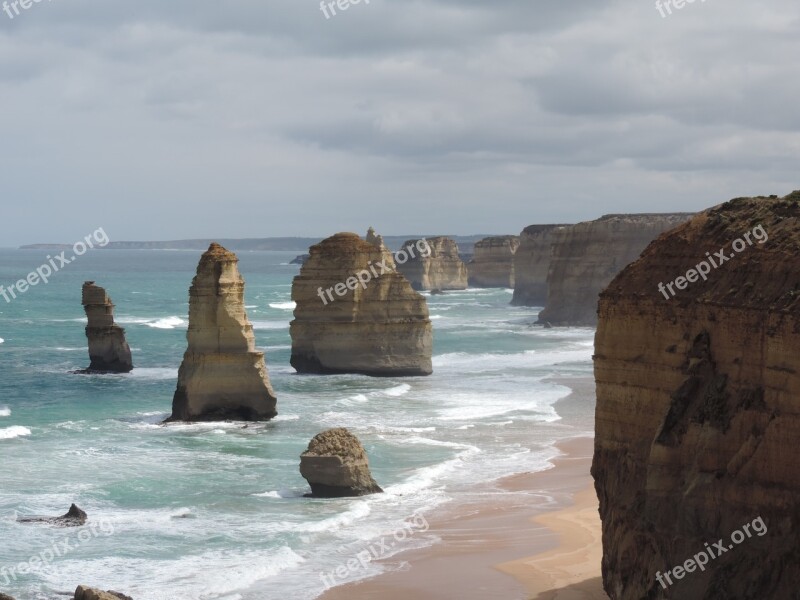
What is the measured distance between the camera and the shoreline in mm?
21266

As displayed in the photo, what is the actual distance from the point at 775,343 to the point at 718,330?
1.25 metres

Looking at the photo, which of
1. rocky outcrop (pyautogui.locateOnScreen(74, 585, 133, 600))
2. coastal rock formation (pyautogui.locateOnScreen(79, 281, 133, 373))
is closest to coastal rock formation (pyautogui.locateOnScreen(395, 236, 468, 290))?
coastal rock formation (pyautogui.locateOnScreen(79, 281, 133, 373))

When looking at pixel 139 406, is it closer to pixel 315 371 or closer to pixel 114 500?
pixel 315 371

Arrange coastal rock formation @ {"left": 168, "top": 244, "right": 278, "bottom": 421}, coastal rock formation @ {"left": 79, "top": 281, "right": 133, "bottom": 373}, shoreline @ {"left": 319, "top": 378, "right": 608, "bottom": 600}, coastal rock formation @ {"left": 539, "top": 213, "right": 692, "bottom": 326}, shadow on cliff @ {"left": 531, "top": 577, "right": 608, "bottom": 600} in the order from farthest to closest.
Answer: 1. coastal rock formation @ {"left": 539, "top": 213, "right": 692, "bottom": 326}
2. coastal rock formation @ {"left": 79, "top": 281, "right": 133, "bottom": 373}
3. coastal rock formation @ {"left": 168, "top": 244, "right": 278, "bottom": 421}
4. shoreline @ {"left": 319, "top": 378, "right": 608, "bottom": 600}
5. shadow on cliff @ {"left": 531, "top": 577, "right": 608, "bottom": 600}

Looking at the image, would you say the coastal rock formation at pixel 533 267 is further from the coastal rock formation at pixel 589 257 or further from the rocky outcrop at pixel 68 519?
the rocky outcrop at pixel 68 519

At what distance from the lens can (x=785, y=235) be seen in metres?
16.1

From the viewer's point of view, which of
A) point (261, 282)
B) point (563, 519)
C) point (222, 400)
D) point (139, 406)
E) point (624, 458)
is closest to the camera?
point (624, 458)

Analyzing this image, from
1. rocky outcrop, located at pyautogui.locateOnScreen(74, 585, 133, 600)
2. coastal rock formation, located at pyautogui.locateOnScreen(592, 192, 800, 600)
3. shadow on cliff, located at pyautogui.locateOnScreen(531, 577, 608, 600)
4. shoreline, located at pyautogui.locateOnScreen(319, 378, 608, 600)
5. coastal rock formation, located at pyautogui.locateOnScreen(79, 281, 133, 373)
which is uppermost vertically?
coastal rock formation, located at pyautogui.locateOnScreen(592, 192, 800, 600)

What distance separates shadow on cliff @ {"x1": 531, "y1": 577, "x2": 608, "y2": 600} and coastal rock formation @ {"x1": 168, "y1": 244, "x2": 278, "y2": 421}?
63.4 ft

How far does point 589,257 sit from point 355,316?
36.0 metres

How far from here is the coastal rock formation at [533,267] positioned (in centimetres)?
11094

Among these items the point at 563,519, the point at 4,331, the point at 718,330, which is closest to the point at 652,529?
the point at 718,330

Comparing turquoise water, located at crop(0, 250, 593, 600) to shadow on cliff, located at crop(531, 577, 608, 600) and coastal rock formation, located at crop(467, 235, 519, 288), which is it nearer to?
shadow on cliff, located at crop(531, 577, 608, 600)

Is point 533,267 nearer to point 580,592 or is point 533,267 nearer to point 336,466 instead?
point 336,466
